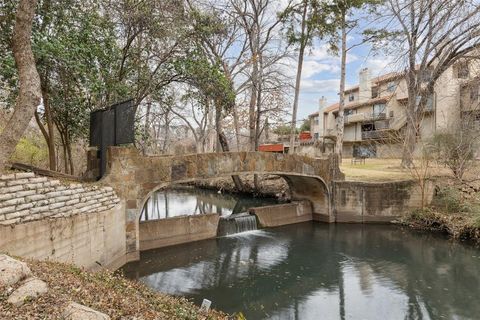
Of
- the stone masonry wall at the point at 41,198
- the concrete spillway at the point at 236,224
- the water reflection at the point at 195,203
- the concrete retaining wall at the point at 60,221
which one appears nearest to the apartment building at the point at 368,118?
the water reflection at the point at 195,203

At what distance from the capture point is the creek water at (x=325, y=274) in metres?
8.19

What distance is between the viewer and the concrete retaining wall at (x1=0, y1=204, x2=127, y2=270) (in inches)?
255

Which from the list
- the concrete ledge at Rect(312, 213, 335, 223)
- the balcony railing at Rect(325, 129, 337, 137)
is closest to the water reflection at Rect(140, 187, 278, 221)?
the concrete ledge at Rect(312, 213, 335, 223)

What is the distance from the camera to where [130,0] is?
11.7 m

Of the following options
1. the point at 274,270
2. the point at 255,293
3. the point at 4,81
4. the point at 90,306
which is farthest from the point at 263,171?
the point at 90,306

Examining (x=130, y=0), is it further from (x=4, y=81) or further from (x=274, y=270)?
(x=274, y=270)

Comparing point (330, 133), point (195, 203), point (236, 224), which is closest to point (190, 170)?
point (236, 224)

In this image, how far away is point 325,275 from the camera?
1034 cm

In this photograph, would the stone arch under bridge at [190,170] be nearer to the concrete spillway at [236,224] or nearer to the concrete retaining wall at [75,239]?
the concrete retaining wall at [75,239]

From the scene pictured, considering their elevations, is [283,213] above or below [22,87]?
below

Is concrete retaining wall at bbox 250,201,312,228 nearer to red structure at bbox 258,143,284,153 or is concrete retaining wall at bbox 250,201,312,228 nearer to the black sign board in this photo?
the black sign board

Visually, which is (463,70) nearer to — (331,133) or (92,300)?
(92,300)

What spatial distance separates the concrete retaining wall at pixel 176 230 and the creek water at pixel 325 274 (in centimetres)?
30

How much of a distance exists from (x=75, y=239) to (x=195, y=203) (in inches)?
591
